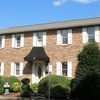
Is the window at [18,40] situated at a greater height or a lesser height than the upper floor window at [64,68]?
greater

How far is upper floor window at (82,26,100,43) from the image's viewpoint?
1315 inches

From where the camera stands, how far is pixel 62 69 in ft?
117

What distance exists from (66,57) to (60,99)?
7.35 meters

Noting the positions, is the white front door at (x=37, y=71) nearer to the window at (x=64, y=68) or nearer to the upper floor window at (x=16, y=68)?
the upper floor window at (x=16, y=68)

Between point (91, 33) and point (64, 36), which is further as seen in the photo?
point (64, 36)

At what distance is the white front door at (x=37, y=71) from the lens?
37281 millimetres

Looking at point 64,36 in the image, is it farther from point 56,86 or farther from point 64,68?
point 56,86

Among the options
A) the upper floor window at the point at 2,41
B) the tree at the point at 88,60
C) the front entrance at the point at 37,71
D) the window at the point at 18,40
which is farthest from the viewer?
the upper floor window at the point at 2,41

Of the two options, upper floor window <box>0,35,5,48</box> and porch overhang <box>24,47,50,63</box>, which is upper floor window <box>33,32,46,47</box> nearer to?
porch overhang <box>24,47,50,63</box>

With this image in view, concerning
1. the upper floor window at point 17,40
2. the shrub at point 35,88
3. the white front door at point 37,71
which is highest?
the upper floor window at point 17,40

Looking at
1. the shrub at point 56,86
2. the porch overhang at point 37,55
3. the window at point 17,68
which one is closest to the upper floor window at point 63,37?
the porch overhang at point 37,55

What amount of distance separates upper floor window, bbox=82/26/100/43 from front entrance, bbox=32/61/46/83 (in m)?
5.45

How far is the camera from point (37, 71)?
124 ft

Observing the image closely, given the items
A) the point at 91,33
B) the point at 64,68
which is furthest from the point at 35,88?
the point at 91,33
